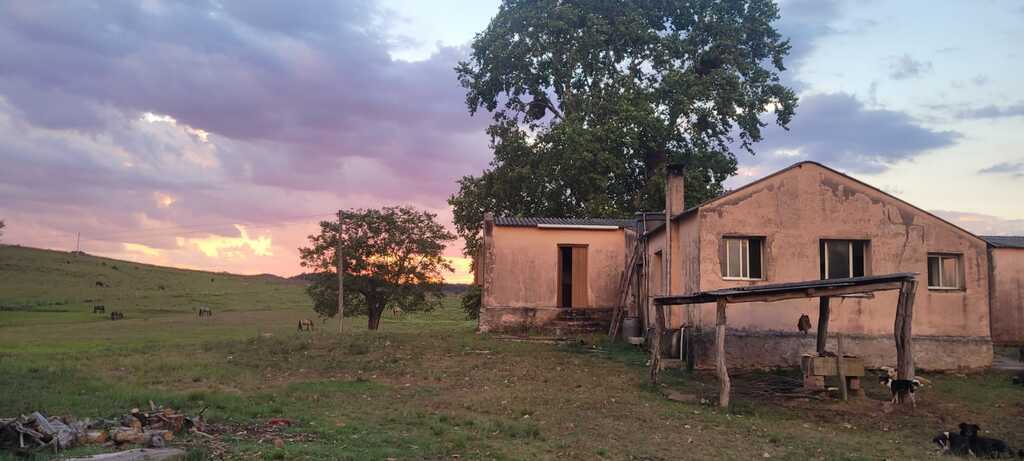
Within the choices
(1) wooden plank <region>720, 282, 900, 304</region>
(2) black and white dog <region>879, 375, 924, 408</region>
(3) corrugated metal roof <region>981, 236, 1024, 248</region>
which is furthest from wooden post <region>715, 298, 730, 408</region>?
(3) corrugated metal roof <region>981, 236, 1024, 248</region>

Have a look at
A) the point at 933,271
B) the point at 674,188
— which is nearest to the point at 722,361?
the point at 674,188

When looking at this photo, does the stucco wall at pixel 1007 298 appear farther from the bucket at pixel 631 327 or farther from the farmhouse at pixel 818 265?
the bucket at pixel 631 327

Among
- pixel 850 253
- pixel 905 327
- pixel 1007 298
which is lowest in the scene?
pixel 905 327

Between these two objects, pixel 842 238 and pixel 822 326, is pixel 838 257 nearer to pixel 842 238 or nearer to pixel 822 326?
pixel 842 238

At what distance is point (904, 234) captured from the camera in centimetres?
2066

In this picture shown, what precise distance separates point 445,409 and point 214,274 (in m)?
92.4

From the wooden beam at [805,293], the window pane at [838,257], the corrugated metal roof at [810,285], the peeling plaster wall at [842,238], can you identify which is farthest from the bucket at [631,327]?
the wooden beam at [805,293]

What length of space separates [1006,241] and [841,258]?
11.6 meters

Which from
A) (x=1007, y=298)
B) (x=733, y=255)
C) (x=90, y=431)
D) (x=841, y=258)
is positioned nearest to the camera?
(x=90, y=431)

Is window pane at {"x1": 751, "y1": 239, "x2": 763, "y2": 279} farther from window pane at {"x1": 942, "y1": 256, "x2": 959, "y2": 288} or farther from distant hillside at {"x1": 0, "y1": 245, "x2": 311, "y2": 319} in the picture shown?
distant hillside at {"x1": 0, "y1": 245, "x2": 311, "y2": 319}

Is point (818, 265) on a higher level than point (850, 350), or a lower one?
higher

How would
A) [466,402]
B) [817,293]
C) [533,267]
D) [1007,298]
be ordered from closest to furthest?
1. [817,293]
2. [466,402]
3. [1007,298]
4. [533,267]

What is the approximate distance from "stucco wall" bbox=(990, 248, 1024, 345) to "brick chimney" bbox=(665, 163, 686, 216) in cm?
1303

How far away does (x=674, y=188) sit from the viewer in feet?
72.1
